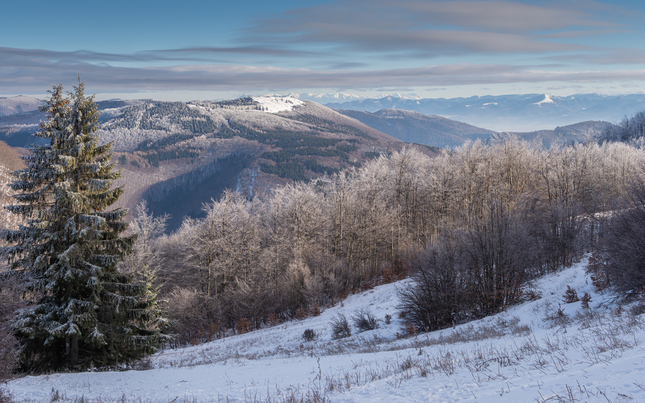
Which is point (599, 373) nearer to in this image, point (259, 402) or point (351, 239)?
point (259, 402)

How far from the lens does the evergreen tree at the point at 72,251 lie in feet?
45.7

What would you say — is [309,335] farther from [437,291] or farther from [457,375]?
[457,375]

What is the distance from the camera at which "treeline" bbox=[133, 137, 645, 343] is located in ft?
108

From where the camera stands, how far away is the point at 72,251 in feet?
45.7

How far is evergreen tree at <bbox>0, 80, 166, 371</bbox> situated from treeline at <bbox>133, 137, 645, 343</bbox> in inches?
623

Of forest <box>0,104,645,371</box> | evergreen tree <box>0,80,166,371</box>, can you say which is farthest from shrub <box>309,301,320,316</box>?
evergreen tree <box>0,80,166,371</box>

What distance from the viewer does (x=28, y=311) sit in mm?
13570

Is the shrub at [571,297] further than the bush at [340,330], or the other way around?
the bush at [340,330]

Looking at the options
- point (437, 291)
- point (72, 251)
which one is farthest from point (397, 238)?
point (72, 251)

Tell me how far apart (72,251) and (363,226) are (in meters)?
32.9

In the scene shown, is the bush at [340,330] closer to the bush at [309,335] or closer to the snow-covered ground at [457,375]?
the bush at [309,335]

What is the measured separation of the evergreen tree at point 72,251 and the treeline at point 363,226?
15.8 m

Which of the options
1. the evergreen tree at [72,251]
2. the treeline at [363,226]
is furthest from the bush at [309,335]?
the treeline at [363,226]

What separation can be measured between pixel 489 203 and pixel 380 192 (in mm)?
24608
